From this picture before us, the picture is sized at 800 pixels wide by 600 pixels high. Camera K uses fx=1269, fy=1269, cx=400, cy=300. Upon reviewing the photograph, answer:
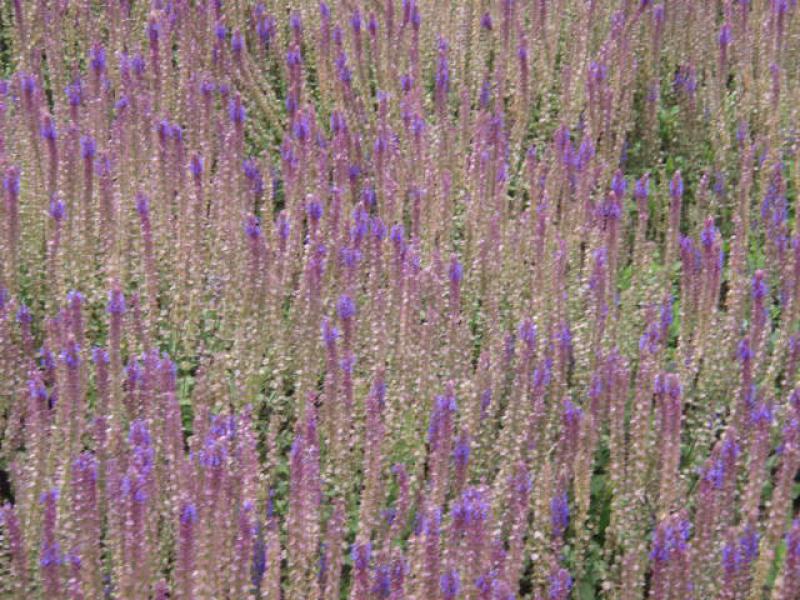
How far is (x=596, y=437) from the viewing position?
2.99m

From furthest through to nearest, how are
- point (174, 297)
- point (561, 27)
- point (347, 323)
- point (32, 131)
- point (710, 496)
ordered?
1. point (561, 27)
2. point (32, 131)
3. point (174, 297)
4. point (347, 323)
5. point (710, 496)

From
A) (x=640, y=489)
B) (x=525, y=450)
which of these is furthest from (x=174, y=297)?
(x=640, y=489)

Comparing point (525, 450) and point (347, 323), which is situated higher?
point (347, 323)

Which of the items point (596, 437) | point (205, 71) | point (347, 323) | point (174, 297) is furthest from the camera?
point (205, 71)

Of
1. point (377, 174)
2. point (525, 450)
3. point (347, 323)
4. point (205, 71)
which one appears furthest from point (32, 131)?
point (525, 450)

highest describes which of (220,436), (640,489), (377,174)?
(377,174)

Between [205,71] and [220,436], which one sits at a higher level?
[205,71]

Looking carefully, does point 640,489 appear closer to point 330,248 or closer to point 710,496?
point 710,496

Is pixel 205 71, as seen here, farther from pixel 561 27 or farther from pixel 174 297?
pixel 561 27

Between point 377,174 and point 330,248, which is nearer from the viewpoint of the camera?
point 330,248

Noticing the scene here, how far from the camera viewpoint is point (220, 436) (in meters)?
2.81

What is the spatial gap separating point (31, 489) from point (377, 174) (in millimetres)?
1657

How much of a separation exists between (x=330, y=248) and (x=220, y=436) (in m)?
1.00

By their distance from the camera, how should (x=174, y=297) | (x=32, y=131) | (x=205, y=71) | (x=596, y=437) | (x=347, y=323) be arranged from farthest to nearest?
(x=205, y=71) < (x=32, y=131) < (x=174, y=297) < (x=347, y=323) < (x=596, y=437)
